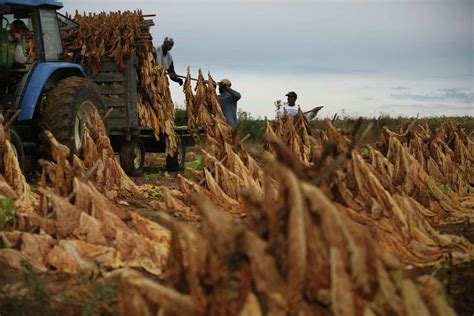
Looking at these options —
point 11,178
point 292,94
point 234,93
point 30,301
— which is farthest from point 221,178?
point 234,93

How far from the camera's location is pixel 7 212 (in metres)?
5.97

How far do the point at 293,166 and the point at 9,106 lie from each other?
21.1ft

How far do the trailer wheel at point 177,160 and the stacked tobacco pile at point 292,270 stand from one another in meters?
10.2

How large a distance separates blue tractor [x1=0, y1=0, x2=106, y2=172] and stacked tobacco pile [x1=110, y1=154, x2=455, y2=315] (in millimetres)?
5878

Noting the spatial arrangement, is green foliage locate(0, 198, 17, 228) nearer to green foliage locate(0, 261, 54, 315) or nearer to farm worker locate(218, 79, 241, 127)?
green foliage locate(0, 261, 54, 315)

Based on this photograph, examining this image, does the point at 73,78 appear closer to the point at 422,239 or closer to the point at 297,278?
the point at 422,239

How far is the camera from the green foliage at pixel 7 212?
5863 mm

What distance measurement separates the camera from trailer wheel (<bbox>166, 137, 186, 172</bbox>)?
512 inches

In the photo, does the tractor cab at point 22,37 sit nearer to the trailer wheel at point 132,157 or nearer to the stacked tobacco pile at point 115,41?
the stacked tobacco pile at point 115,41

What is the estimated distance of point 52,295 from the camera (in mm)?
3891

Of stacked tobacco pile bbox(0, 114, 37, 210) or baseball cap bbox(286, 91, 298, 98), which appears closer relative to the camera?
stacked tobacco pile bbox(0, 114, 37, 210)

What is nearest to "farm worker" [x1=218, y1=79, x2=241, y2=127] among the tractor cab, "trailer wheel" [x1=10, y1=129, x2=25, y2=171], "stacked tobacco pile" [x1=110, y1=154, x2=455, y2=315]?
the tractor cab

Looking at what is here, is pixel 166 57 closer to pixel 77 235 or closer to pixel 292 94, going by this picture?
pixel 292 94

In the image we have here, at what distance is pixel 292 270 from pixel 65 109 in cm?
684
